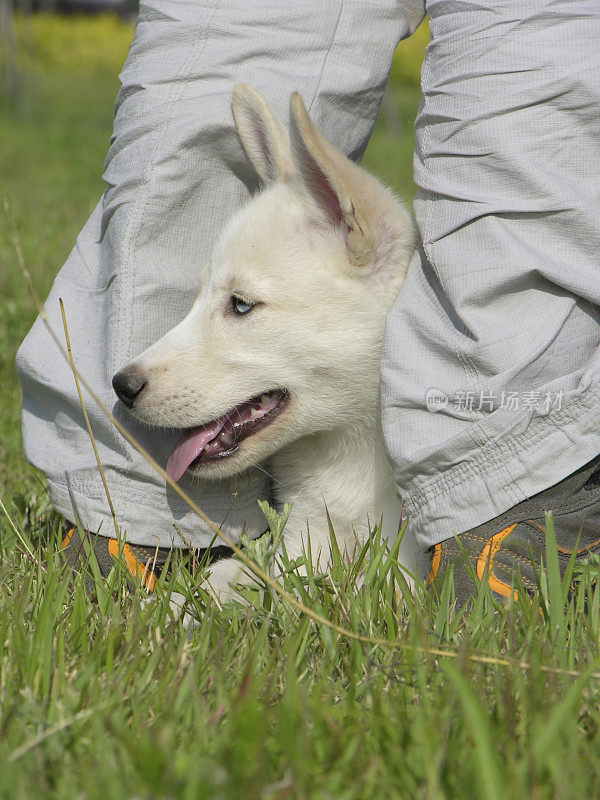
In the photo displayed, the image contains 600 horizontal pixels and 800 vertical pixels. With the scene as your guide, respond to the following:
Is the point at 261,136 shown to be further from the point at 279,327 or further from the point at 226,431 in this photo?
the point at 226,431

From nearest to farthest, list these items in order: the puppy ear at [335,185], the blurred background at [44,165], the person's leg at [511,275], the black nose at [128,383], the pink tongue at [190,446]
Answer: the person's leg at [511,275], the puppy ear at [335,185], the black nose at [128,383], the pink tongue at [190,446], the blurred background at [44,165]

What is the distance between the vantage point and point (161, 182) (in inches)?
83.7

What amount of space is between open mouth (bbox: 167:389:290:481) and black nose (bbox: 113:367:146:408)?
0.23m

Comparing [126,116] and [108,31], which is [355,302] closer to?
[126,116]

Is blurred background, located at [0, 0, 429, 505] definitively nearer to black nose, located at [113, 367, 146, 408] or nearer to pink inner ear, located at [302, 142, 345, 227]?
pink inner ear, located at [302, 142, 345, 227]

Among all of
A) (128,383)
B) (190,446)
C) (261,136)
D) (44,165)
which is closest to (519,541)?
(190,446)

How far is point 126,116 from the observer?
219 cm

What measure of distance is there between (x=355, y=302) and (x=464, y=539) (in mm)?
736

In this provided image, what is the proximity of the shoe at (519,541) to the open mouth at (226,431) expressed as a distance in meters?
0.67

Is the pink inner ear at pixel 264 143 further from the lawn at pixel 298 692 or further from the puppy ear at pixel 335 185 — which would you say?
the lawn at pixel 298 692

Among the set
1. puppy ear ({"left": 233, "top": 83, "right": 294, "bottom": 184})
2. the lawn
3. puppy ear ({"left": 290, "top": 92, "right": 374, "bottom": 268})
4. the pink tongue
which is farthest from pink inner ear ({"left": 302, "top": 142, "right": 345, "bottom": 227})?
the lawn

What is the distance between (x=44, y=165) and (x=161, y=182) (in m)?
8.20

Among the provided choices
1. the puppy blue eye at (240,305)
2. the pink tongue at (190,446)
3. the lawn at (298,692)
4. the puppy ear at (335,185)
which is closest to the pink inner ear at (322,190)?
the puppy ear at (335,185)

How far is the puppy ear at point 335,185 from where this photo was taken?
6.43 feet
